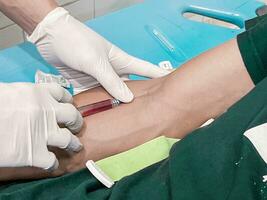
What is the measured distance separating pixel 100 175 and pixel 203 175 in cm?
20

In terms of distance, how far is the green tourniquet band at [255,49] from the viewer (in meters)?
0.82

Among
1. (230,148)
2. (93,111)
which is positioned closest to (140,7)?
(93,111)

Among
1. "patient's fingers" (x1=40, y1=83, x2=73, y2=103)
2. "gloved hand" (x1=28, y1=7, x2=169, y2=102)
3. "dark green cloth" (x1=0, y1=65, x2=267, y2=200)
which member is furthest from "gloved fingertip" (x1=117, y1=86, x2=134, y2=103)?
A: "dark green cloth" (x1=0, y1=65, x2=267, y2=200)

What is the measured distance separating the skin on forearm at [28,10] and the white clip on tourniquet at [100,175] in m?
0.48

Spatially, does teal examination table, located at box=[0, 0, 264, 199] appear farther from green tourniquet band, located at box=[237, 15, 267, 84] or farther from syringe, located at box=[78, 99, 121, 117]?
green tourniquet band, located at box=[237, 15, 267, 84]

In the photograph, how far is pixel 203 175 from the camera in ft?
2.16

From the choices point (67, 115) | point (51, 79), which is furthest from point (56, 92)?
point (51, 79)

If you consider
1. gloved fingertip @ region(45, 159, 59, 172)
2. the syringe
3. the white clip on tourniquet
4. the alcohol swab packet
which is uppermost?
the white clip on tourniquet

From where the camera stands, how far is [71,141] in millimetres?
796

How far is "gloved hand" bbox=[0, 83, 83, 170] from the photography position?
2.35 ft

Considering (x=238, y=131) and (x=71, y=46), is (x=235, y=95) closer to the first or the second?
(x=238, y=131)

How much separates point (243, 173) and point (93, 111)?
0.42 metres

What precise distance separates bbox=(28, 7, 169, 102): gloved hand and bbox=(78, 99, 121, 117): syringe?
2 centimetres

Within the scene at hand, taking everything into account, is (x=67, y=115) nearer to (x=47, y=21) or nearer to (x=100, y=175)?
(x=100, y=175)
